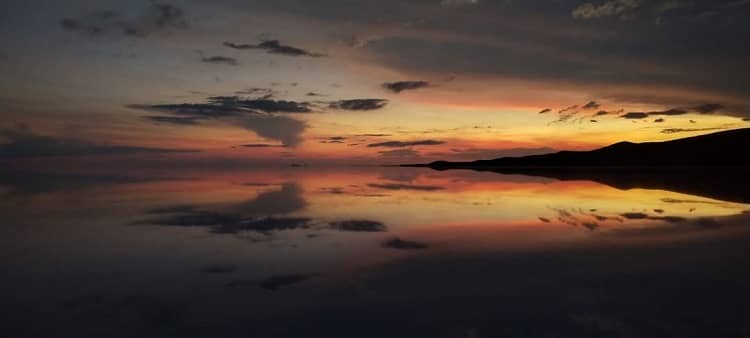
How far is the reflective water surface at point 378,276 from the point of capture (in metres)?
6.47

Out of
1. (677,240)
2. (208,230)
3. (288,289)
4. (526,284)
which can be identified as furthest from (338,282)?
(677,240)

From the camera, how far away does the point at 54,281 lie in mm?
8703

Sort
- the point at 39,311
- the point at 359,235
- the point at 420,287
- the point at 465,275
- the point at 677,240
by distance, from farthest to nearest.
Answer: the point at 359,235 → the point at 677,240 → the point at 465,275 → the point at 420,287 → the point at 39,311

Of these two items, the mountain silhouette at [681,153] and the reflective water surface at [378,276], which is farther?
the mountain silhouette at [681,153]

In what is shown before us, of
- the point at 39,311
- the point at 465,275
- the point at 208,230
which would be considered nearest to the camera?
the point at 39,311

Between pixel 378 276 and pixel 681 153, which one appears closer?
pixel 378 276

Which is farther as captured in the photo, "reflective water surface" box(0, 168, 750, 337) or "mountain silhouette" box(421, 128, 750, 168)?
"mountain silhouette" box(421, 128, 750, 168)

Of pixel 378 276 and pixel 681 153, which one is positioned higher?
pixel 681 153

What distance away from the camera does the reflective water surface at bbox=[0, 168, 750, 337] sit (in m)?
6.47

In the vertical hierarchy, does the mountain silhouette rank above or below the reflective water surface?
above

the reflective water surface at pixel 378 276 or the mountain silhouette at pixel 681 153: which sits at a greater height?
the mountain silhouette at pixel 681 153

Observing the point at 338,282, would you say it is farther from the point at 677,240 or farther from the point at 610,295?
the point at 677,240

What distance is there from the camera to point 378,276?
9.05 metres

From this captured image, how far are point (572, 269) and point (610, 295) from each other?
1750 mm
